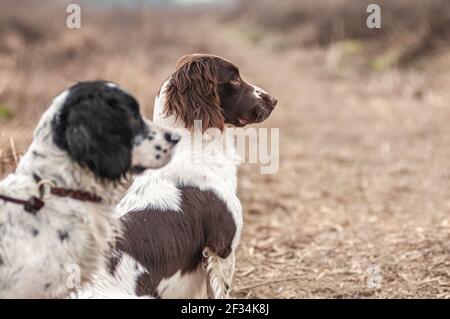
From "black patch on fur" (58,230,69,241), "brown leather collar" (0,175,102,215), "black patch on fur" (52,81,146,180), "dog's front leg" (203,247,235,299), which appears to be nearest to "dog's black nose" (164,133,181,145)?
"black patch on fur" (52,81,146,180)

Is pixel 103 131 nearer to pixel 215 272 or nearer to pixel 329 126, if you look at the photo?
pixel 215 272

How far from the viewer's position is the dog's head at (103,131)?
9.39 ft

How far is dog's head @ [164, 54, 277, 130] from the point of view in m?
3.96

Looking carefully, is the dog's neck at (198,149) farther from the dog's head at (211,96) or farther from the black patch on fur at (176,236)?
the black patch on fur at (176,236)

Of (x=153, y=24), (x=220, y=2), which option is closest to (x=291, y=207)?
(x=153, y=24)

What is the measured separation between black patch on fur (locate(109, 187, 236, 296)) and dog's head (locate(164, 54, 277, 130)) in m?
0.49

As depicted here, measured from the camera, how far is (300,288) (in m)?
4.83

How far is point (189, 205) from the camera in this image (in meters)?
3.72

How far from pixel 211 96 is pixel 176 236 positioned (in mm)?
951

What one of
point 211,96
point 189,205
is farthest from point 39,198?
Answer: point 211,96

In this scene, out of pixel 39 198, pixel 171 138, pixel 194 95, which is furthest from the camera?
pixel 194 95

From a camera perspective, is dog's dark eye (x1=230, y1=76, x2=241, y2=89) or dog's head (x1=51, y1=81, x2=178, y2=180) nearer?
dog's head (x1=51, y1=81, x2=178, y2=180)

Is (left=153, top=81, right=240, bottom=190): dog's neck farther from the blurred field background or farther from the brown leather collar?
the blurred field background
